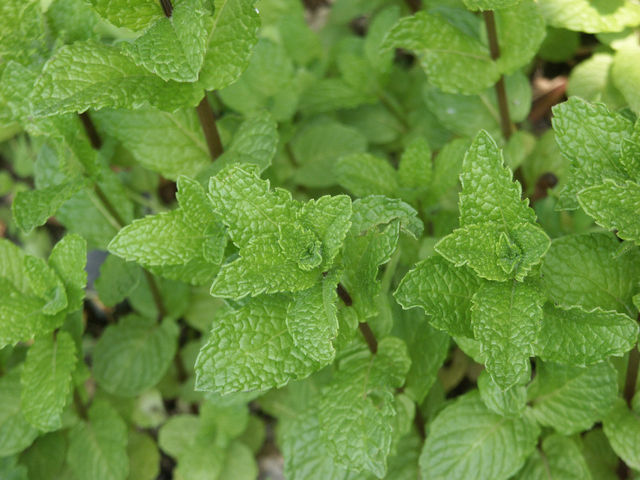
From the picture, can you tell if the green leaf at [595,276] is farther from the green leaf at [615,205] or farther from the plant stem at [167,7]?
the plant stem at [167,7]

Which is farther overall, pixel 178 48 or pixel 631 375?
pixel 631 375

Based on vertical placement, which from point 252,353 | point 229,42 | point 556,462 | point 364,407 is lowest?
point 556,462

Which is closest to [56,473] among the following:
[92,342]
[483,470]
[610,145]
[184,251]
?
[92,342]

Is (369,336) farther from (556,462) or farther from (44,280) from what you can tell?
(44,280)

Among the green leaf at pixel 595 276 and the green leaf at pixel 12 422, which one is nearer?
the green leaf at pixel 595 276

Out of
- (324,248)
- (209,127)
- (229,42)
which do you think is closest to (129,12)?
(229,42)

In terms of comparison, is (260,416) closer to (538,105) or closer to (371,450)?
(371,450)

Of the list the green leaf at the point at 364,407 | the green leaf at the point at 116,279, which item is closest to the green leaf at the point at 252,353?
the green leaf at the point at 364,407

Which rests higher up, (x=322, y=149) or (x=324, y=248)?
(x=324, y=248)
